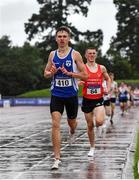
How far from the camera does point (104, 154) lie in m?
11.7

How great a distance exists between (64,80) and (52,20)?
266ft

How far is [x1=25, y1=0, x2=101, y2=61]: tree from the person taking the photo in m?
89.7

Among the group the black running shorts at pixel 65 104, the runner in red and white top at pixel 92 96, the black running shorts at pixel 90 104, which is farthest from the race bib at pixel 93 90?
the black running shorts at pixel 65 104

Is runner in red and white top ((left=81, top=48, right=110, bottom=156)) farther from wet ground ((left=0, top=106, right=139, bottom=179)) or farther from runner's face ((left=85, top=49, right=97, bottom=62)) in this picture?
wet ground ((left=0, top=106, right=139, bottom=179))

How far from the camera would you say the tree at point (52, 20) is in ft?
294

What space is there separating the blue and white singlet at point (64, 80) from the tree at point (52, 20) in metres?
78.2

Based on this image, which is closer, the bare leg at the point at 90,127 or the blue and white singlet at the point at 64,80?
the blue and white singlet at the point at 64,80

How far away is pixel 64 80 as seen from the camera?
398 inches

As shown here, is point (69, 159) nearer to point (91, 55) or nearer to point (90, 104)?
point (90, 104)

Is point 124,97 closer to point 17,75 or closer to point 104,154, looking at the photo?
point 104,154

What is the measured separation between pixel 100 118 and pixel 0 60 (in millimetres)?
73253

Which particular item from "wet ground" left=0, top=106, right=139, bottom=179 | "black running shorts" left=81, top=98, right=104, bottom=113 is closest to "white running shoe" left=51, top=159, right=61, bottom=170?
"wet ground" left=0, top=106, right=139, bottom=179

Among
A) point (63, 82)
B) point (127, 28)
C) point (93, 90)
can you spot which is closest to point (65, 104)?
point (63, 82)

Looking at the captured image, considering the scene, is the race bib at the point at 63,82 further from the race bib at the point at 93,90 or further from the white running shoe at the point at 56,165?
the race bib at the point at 93,90
